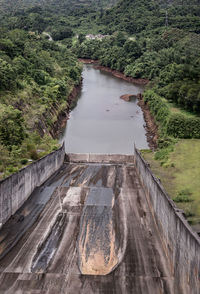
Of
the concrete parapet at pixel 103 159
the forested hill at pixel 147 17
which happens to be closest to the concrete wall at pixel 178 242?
the concrete parapet at pixel 103 159

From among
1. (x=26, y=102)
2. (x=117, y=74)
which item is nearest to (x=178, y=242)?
(x=26, y=102)

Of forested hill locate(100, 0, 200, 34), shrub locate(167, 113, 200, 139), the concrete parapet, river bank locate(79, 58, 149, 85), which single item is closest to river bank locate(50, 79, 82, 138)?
the concrete parapet

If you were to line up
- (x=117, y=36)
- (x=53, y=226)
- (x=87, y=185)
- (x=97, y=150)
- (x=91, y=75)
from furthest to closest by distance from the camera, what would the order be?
(x=117, y=36) → (x=91, y=75) → (x=97, y=150) → (x=87, y=185) → (x=53, y=226)

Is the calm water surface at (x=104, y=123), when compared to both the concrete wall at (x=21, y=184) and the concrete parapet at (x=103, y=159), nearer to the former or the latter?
the concrete parapet at (x=103, y=159)

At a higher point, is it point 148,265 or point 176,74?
point 176,74

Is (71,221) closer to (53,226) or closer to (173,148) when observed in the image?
(53,226)

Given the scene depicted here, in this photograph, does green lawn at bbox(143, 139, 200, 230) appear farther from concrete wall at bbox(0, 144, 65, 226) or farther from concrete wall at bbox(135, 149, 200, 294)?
concrete wall at bbox(0, 144, 65, 226)

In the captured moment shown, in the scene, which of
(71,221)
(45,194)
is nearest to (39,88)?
(45,194)
